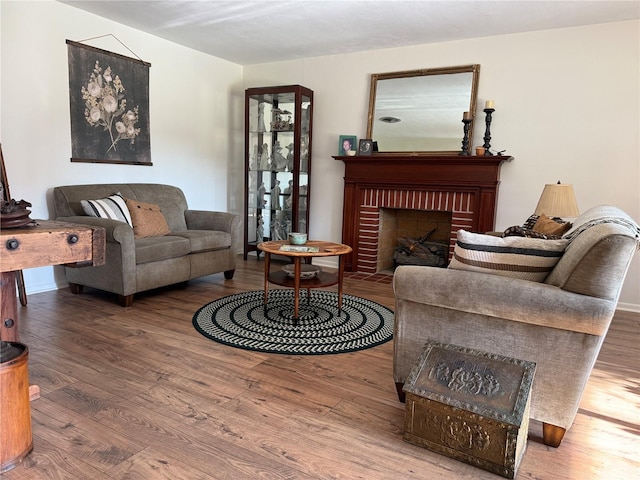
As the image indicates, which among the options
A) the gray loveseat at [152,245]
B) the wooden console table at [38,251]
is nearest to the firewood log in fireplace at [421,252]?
the gray loveseat at [152,245]

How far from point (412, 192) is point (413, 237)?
72 centimetres

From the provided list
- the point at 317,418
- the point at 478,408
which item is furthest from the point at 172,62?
the point at 478,408

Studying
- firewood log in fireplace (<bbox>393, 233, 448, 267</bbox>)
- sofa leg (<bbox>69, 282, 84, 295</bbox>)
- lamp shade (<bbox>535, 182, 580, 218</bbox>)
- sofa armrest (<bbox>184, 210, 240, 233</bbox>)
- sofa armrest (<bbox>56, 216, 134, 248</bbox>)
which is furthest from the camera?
firewood log in fireplace (<bbox>393, 233, 448, 267</bbox>)

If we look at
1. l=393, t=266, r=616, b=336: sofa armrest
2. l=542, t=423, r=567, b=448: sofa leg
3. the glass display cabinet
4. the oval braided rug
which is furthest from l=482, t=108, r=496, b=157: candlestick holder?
l=542, t=423, r=567, b=448: sofa leg

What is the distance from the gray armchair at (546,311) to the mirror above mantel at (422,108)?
2628 millimetres

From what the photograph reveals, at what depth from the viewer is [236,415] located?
72.2 inches

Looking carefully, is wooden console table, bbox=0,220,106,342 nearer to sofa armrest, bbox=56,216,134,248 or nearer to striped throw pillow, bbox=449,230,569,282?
sofa armrest, bbox=56,216,134,248

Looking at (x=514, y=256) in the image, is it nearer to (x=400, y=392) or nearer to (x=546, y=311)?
(x=546, y=311)

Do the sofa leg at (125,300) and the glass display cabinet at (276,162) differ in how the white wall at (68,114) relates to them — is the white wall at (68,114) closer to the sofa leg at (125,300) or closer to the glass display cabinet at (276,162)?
the glass display cabinet at (276,162)

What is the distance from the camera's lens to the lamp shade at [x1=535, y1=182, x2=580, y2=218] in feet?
10.4

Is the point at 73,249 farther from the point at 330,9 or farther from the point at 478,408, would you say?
the point at 330,9

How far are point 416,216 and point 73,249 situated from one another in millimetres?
3895

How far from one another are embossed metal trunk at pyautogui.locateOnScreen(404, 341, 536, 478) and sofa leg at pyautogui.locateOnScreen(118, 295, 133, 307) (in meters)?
2.34

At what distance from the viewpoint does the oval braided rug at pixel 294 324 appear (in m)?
2.61
